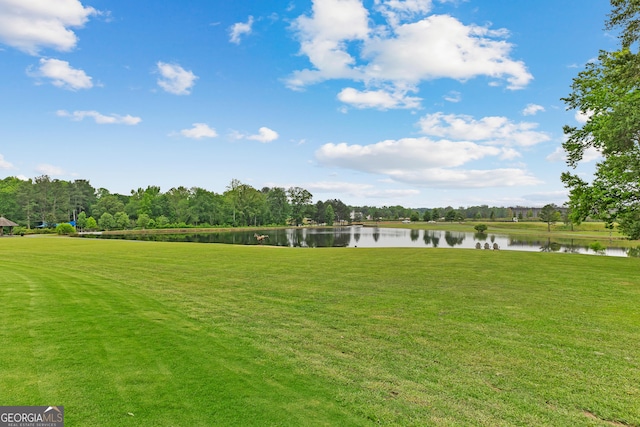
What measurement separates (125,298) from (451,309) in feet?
28.7

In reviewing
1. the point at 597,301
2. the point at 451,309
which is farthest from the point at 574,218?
the point at 451,309

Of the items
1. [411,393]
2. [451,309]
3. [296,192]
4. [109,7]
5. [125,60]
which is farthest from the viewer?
[296,192]

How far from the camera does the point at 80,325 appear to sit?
626 cm

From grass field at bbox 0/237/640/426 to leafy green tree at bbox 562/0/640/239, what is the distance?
24.6 ft

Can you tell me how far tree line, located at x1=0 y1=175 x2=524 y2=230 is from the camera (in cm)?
8038

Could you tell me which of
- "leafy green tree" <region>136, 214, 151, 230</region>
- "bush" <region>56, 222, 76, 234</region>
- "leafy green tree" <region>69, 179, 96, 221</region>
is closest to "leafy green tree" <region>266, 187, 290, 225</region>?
"leafy green tree" <region>136, 214, 151, 230</region>

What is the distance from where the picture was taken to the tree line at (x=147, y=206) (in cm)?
8038

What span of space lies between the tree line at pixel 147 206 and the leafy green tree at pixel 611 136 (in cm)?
8523

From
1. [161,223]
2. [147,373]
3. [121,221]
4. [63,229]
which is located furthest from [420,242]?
[121,221]

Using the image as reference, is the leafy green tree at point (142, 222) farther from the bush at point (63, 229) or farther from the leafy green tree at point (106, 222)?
the bush at point (63, 229)

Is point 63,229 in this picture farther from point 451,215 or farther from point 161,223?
point 451,215

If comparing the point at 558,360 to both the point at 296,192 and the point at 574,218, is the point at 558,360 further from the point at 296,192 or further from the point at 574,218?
the point at 296,192

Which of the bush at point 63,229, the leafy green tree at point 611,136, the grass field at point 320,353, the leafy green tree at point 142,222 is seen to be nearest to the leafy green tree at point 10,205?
the leafy green tree at point 142,222

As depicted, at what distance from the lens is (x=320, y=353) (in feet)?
18.2
